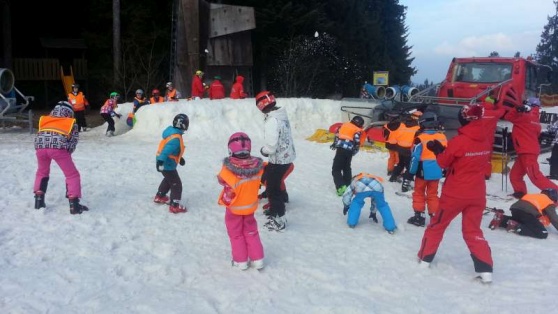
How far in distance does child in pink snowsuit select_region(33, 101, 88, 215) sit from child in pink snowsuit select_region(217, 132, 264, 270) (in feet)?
8.19

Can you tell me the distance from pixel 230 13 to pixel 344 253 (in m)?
14.7

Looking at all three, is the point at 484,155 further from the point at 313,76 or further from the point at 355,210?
the point at 313,76

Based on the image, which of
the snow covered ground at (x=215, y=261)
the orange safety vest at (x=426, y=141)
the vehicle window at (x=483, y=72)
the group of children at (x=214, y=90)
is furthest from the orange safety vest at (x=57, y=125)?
the vehicle window at (x=483, y=72)

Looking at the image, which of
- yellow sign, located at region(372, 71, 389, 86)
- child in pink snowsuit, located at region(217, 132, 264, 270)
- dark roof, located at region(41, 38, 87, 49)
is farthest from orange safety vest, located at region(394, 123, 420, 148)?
dark roof, located at region(41, 38, 87, 49)

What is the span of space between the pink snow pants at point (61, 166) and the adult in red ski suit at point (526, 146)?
6.98 metres

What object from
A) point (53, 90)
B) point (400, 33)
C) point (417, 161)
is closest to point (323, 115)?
point (417, 161)

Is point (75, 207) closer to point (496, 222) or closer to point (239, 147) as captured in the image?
point (239, 147)

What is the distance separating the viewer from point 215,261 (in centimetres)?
498

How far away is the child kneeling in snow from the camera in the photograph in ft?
20.1

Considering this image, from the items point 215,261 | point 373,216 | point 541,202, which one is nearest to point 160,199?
point 215,261

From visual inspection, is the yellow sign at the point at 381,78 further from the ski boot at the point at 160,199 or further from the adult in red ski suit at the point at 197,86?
the ski boot at the point at 160,199

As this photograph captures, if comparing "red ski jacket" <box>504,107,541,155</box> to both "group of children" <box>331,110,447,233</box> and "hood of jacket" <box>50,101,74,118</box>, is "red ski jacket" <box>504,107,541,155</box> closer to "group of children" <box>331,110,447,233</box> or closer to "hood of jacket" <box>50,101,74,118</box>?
"group of children" <box>331,110,447,233</box>

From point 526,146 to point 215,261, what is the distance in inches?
233

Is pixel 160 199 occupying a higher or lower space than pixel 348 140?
lower
